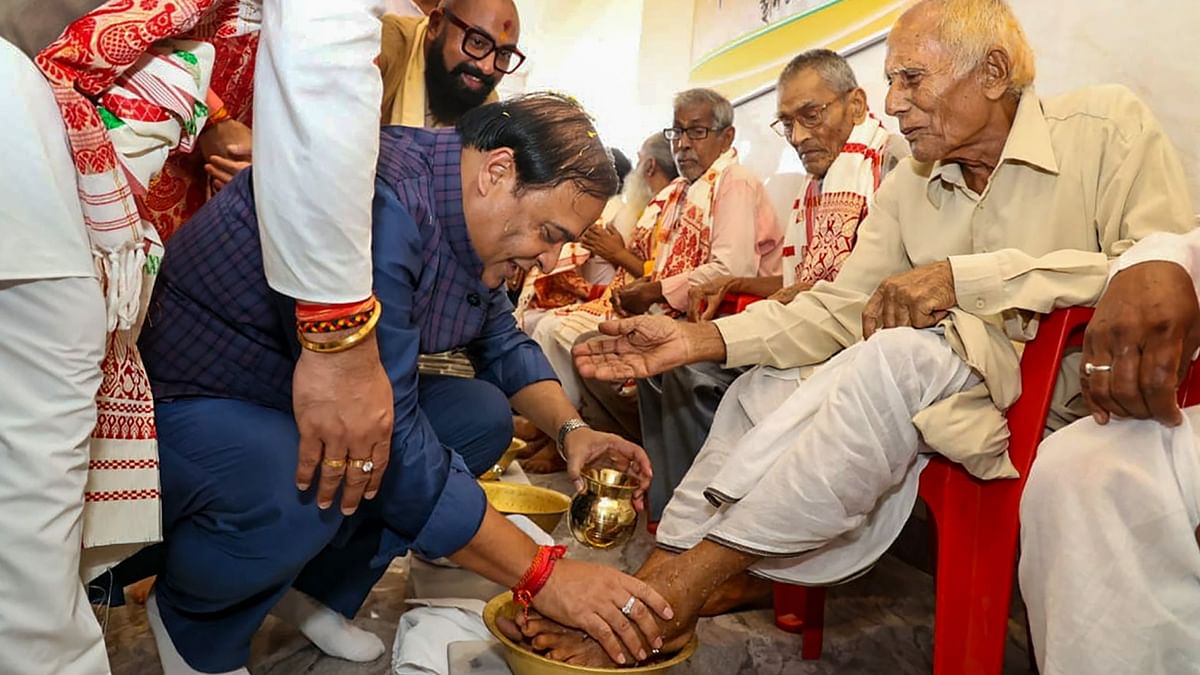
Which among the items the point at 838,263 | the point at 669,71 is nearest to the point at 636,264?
the point at 838,263

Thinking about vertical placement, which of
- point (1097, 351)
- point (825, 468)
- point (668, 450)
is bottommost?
point (668, 450)

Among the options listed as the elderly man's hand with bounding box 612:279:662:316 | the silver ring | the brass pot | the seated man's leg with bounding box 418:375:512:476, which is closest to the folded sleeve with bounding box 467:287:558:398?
the seated man's leg with bounding box 418:375:512:476

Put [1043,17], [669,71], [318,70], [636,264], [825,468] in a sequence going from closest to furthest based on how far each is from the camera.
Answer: [318,70], [825,468], [1043,17], [636,264], [669,71]

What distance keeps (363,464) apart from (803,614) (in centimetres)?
120

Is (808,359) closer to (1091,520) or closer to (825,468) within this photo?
(825,468)

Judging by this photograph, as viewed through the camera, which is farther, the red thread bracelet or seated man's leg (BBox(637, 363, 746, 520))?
seated man's leg (BBox(637, 363, 746, 520))

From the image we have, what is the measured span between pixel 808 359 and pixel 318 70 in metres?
1.30

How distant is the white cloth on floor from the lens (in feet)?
5.22

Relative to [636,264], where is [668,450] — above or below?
below

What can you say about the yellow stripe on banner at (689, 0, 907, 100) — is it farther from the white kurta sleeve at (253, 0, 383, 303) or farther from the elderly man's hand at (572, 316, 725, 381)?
the white kurta sleeve at (253, 0, 383, 303)

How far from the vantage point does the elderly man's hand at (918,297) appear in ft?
5.19

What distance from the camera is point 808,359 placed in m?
2.01

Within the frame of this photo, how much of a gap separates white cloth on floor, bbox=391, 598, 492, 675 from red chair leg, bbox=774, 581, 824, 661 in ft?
2.26

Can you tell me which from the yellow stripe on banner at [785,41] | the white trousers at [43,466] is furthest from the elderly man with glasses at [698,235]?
the white trousers at [43,466]
